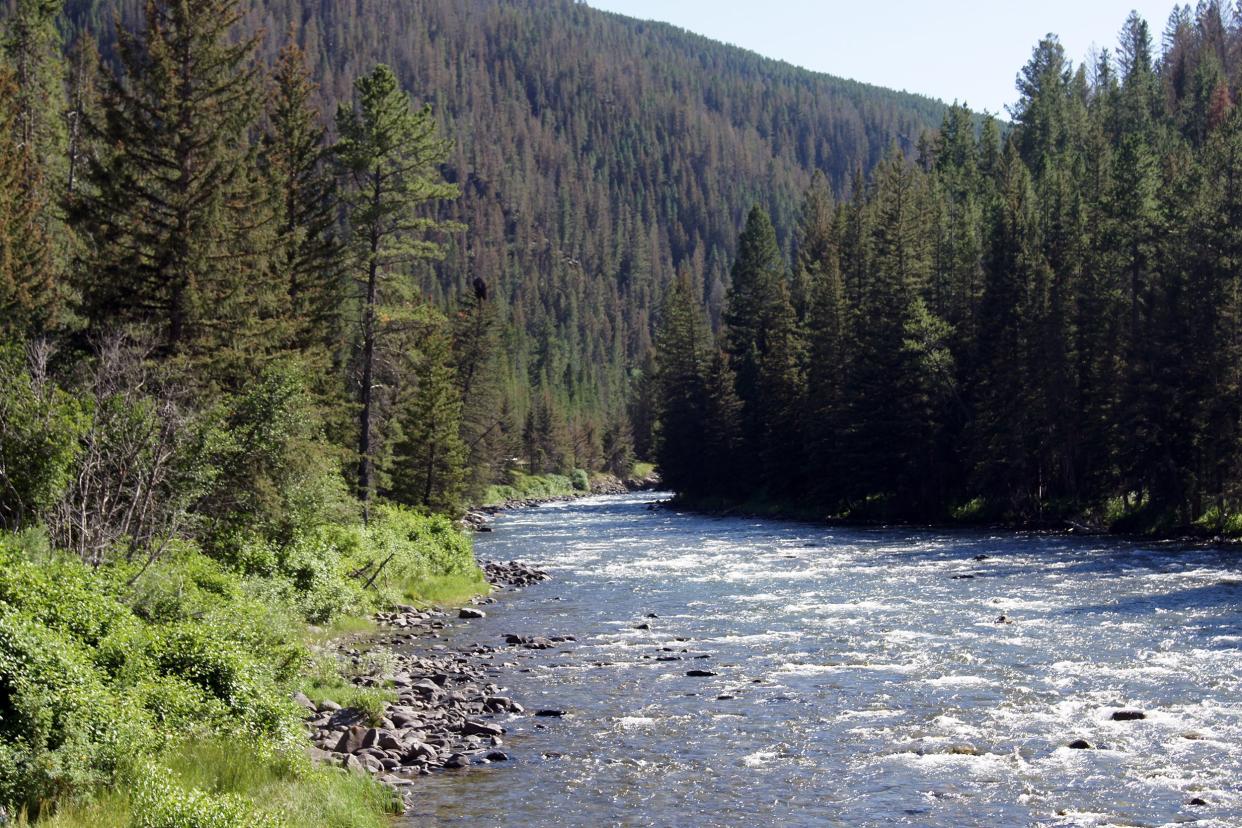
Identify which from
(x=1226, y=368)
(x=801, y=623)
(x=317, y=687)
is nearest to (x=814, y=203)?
(x=1226, y=368)

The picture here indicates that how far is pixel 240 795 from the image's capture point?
11766mm

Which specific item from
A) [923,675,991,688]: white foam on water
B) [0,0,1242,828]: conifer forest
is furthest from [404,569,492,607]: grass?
[923,675,991,688]: white foam on water

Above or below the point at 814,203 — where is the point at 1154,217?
below

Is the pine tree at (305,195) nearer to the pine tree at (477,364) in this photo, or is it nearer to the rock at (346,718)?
the rock at (346,718)

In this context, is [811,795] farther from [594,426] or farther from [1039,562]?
[594,426]

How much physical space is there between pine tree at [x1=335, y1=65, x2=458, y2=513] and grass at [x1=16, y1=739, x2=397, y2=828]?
26.4m

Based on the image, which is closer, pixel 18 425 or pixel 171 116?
pixel 18 425

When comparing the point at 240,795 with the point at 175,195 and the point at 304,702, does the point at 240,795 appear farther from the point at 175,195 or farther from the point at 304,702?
the point at 175,195

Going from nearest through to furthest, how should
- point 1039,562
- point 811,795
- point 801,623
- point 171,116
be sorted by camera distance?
point 811,795 → point 171,116 → point 801,623 → point 1039,562

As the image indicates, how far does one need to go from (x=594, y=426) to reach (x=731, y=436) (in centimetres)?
6367

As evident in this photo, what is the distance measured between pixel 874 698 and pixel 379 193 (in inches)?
1094

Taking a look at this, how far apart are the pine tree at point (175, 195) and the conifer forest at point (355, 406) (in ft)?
0.30

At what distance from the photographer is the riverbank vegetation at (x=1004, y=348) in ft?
163

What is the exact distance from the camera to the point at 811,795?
50.4 ft
